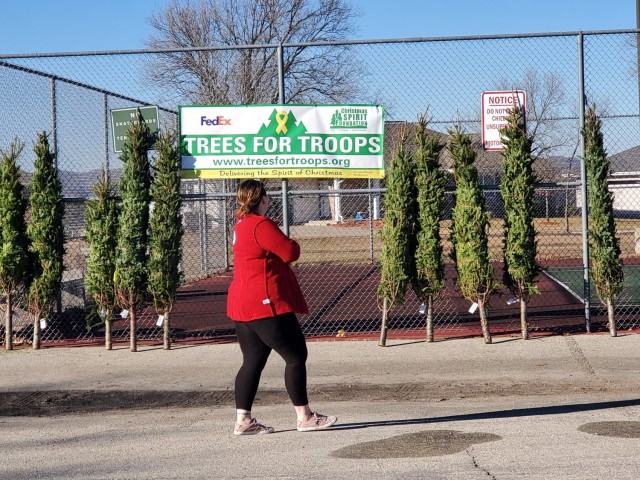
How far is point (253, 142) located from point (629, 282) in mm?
9400

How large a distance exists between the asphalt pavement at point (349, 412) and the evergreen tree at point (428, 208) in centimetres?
82

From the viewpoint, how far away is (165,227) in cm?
1046

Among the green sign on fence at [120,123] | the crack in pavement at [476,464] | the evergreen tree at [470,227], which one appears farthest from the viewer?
the green sign on fence at [120,123]

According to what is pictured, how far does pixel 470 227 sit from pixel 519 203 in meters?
0.61

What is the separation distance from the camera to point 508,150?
10422 mm

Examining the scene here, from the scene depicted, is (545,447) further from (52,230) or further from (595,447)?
(52,230)

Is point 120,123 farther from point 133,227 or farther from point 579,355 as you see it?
point 579,355

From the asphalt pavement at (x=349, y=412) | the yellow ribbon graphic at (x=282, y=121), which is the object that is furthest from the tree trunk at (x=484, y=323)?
the yellow ribbon graphic at (x=282, y=121)

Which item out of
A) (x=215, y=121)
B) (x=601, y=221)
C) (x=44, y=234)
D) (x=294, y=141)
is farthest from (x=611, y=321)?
(x=44, y=234)

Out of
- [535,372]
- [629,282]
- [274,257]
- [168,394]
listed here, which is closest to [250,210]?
[274,257]

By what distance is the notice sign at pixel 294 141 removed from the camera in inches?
425

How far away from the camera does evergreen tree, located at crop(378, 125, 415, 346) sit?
33.9 feet

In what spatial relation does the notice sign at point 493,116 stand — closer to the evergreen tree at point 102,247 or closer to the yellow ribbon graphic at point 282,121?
the yellow ribbon graphic at point 282,121

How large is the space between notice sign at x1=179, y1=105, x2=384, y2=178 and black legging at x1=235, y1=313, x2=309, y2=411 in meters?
4.34
